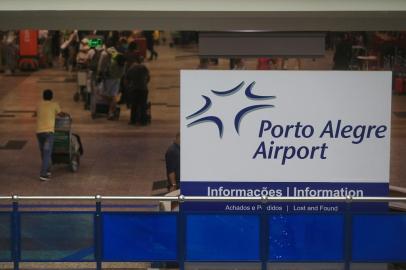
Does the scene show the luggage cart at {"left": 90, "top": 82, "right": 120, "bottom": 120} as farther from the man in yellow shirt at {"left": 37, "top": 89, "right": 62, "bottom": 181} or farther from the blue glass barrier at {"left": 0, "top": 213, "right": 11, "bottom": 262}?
the blue glass barrier at {"left": 0, "top": 213, "right": 11, "bottom": 262}

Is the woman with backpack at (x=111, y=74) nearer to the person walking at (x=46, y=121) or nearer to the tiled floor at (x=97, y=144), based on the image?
the tiled floor at (x=97, y=144)

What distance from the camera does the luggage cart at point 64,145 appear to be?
17.5 m

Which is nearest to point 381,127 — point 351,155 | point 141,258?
point 351,155

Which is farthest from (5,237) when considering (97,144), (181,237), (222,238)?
(97,144)

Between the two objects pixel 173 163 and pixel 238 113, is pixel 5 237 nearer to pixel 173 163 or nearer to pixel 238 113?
pixel 238 113

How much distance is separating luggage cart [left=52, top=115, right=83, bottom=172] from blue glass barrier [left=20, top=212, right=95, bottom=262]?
21.7ft

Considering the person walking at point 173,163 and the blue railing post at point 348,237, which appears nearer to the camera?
the blue railing post at point 348,237

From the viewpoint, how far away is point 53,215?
11.0 m

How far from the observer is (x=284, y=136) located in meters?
11.4

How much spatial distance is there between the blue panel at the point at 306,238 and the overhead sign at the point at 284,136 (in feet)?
1.66

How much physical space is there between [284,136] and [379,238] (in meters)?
1.64

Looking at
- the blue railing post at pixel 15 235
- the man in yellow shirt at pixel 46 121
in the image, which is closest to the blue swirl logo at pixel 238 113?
the blue railing post at pixel 15 235

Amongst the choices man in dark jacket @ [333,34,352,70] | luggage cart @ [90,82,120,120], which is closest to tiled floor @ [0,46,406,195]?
luggage cart @ [90,82,120,120]

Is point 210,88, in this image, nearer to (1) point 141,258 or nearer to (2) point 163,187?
(1) point 141,258
